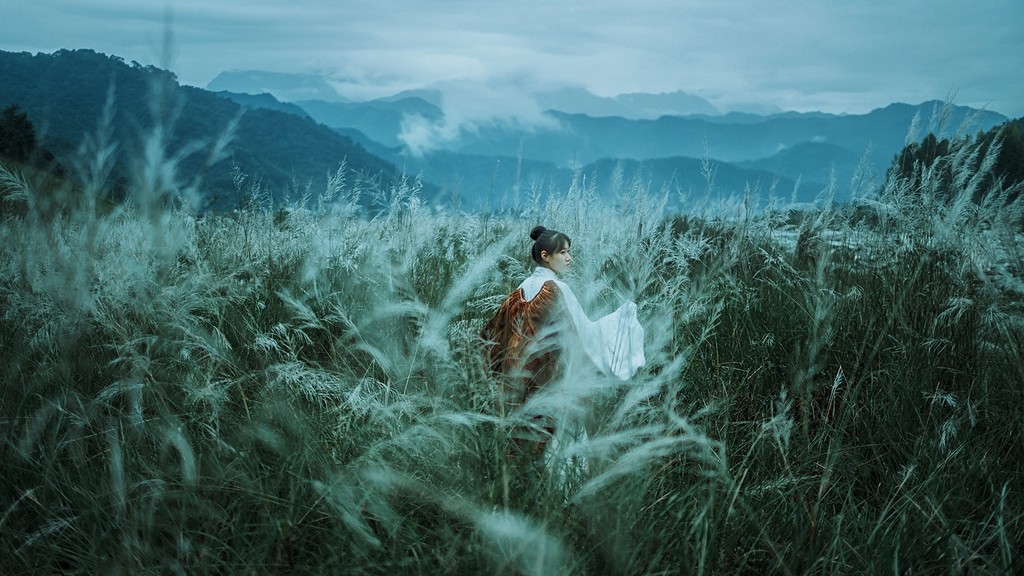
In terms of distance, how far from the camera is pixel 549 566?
4.37 ft

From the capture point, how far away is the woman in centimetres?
198

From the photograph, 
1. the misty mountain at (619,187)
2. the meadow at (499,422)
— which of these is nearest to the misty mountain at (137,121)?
the meadow at (499,422)

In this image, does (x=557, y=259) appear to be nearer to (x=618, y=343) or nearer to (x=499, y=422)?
(x=618, y=343)

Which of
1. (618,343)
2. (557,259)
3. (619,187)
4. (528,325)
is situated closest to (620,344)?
(618,343)

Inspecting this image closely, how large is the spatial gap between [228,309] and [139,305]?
0.64 metres

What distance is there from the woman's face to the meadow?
15 centimetres

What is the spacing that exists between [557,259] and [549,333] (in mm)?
884

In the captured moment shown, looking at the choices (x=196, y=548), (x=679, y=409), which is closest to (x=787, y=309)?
(x=679, y=409)

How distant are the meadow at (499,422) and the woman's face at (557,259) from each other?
0.15 meters

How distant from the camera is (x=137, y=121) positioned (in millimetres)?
2160

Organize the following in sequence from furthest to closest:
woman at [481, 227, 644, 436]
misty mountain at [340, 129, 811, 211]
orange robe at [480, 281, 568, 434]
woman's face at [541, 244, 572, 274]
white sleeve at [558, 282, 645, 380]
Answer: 1. misty mountain at [340, 129, 811, 211]
2. woman's face at [541, 244, 572, 274]
3. orange robe at [480, 281, 568, 434]
4. white sleeve at [558, 282, 645, 380]
5. woman at [481, 227, 644, 436]

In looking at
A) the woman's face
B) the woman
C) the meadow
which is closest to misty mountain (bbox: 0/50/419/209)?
the meadow

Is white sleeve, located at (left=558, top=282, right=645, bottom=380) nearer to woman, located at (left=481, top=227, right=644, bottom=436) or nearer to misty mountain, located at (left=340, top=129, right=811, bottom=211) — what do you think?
woman, located at (left=481, top=227, right=644, bottom=436)

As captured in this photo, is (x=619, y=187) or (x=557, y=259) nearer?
(x=557, y=259)
